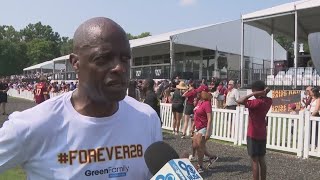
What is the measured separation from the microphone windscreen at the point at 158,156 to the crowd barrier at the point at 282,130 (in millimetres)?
9692

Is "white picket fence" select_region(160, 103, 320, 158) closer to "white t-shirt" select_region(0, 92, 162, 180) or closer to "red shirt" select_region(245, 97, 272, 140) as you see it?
"red shirt" select_region(245, 97, 272, 140)

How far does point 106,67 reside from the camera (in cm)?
185

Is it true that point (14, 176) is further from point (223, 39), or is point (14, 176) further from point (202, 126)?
point (223, 39)

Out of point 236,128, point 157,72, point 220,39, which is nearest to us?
point 236,128

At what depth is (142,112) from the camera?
2.18 meters

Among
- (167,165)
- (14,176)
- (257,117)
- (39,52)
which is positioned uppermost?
(39,52)

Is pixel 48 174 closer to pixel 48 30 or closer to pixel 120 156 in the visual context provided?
pixel 120 156

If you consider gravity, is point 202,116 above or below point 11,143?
below

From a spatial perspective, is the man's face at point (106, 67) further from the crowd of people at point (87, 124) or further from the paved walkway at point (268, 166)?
the paved walkway at point (268, 166)

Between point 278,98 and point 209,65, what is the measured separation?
44.3ft

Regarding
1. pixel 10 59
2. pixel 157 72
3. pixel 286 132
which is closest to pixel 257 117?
pixel 286 132

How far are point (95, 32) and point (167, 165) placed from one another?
2.10 ft

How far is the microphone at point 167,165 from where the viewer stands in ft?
5.20

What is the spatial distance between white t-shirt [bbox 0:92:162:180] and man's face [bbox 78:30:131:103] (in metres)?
0.15
